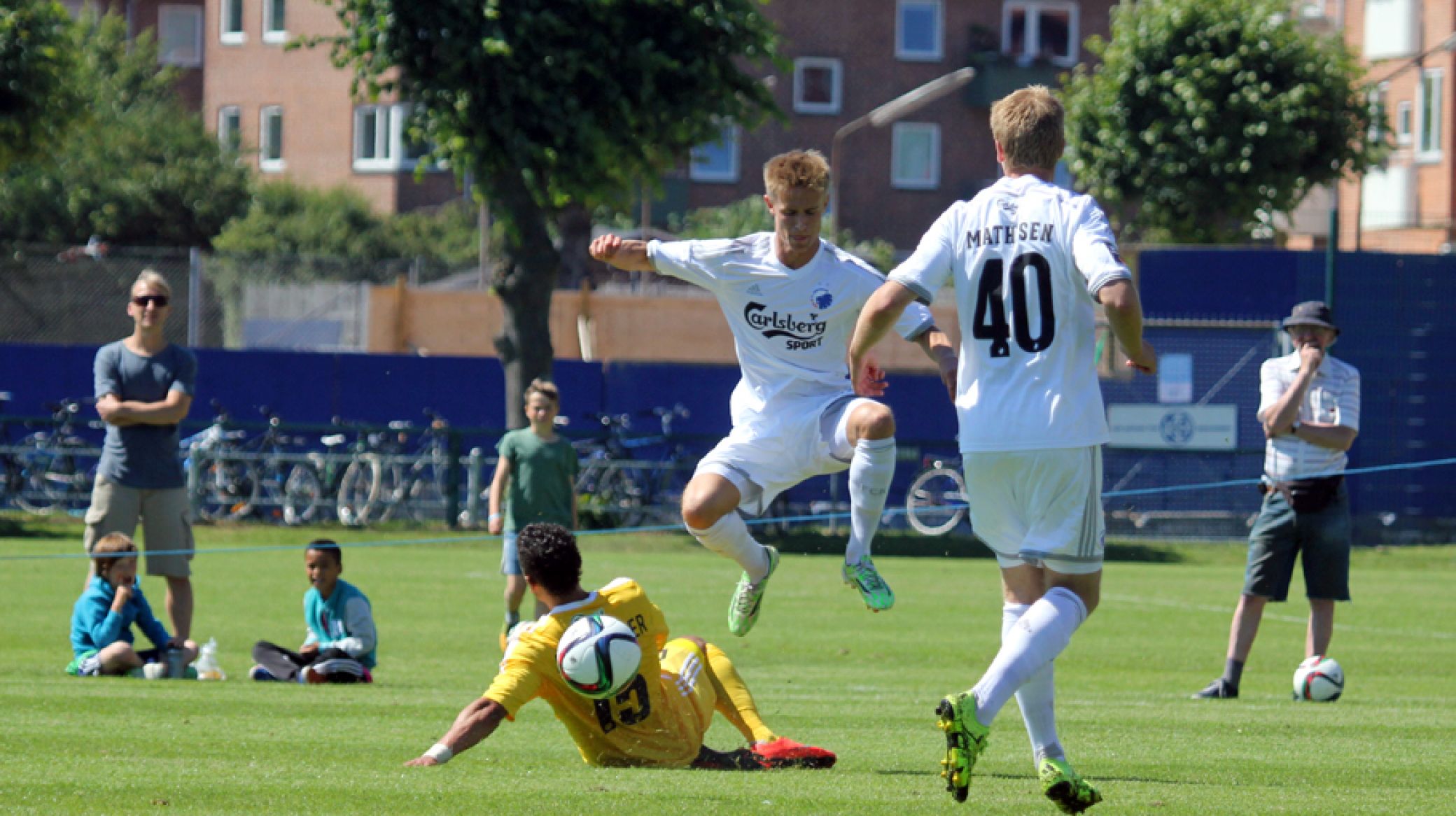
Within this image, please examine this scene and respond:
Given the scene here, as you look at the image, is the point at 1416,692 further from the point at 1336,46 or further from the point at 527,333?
the point at 1336,46

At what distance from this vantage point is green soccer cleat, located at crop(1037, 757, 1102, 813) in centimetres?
591

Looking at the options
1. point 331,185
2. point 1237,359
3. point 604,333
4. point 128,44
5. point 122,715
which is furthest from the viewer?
point 128,44

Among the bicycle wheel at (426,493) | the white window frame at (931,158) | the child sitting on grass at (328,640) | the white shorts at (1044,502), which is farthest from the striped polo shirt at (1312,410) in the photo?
the white window frame at (931,158)

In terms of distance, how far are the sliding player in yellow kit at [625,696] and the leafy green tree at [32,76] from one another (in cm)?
1841

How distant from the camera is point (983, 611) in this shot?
55.9 feet

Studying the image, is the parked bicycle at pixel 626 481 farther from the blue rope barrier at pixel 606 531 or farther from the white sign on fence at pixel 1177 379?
the white sign on fence at pixel 1177 379

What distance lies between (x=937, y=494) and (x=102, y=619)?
564 inches

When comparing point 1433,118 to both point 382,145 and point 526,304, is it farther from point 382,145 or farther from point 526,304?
point 526,304

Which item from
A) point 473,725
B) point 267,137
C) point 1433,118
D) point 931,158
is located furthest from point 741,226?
point 473,725

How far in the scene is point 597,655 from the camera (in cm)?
680

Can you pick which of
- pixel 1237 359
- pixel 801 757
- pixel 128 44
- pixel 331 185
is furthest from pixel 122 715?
pixel 128 44

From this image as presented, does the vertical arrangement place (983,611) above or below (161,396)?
below

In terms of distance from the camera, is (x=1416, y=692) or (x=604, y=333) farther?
(x=604, y=333)

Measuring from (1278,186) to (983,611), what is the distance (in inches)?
745
